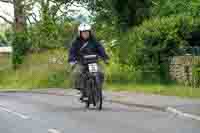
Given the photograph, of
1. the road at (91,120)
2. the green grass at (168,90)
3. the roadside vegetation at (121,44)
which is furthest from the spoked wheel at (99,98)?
the roadside vegetation at (121,44)

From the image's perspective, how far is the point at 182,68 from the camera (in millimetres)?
21375

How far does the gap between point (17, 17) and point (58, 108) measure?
2748cm

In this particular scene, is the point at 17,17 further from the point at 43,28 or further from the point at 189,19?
the point at 189,19

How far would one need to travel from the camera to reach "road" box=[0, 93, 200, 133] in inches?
453

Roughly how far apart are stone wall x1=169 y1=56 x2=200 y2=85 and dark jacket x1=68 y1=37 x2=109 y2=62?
5985 millimetres

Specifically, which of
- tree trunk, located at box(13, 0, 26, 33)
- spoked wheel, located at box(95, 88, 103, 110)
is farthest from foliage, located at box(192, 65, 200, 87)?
tree trunk, located at box(13, 0, 26, 33)

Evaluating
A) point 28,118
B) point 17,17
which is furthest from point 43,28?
point 28,118

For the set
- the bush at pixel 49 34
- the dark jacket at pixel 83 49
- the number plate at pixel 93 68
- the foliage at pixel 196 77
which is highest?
the bush at pixel 49 34

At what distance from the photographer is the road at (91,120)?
11500mm

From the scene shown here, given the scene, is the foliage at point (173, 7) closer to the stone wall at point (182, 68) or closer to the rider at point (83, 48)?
the stone wall at point (182, 68)

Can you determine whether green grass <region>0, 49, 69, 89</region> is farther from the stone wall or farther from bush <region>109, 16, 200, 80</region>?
the stone wall

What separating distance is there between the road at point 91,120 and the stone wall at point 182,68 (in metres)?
4.77

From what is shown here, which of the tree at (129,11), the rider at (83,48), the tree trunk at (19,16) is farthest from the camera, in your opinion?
the tree trunk at (19,16)

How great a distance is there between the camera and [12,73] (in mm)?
38344
